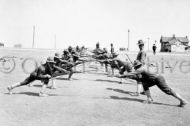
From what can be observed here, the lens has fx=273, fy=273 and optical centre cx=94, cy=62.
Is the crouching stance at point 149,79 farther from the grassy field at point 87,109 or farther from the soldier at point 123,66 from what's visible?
the soldier at point 123,66

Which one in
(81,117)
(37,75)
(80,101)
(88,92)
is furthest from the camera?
(88,92)

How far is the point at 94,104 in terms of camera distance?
9.87 m

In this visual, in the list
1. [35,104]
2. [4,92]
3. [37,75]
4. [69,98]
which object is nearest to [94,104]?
[69,98]

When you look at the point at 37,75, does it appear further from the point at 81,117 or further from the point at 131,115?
the point at 131,115

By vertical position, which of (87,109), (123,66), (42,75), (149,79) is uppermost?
(123,66)

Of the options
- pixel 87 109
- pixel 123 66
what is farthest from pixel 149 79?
pixel 123 66

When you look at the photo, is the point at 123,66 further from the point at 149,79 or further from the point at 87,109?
the point at 87,109

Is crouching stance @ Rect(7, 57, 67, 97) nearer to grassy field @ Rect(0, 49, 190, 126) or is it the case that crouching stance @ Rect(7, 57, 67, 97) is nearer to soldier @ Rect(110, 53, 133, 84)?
grassy field @ Rect(0, 49, 190, 126)

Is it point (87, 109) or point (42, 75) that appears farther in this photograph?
point (42, 75)

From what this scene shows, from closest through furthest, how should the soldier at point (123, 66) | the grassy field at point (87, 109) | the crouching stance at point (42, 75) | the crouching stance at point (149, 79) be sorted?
the grassy field at point (87, 109)
the crouching stance at point (149, 79)
the crouching stance at point (42, 75)
the soldier at point (123, 66)

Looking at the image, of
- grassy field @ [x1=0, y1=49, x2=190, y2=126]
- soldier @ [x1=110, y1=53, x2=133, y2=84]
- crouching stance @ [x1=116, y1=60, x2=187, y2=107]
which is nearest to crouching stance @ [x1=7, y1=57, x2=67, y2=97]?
grassy field @ [x1=0, y1=49, x2=190, y2=126]

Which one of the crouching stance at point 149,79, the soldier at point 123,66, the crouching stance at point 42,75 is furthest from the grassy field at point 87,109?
the soldier at point 123,66

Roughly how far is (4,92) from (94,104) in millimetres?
4244

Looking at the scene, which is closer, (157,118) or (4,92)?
(157,118)
